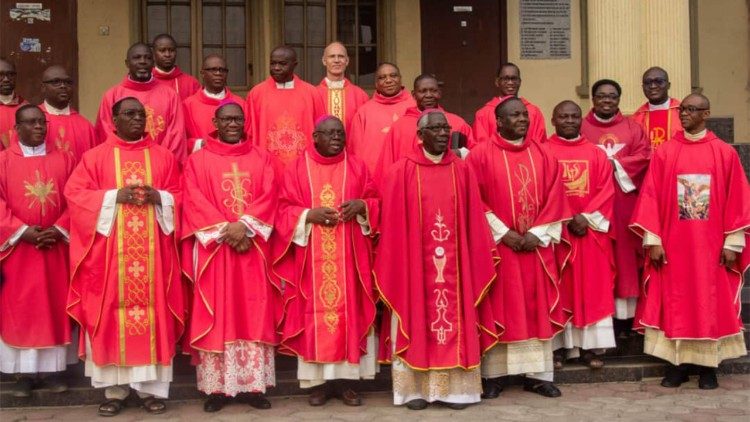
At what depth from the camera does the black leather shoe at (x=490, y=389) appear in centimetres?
820

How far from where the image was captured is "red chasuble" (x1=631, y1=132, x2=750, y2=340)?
27.9ft

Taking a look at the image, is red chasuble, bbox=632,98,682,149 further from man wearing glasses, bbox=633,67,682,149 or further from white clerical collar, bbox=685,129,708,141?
white clerical collar, bbox=685,129,708,141

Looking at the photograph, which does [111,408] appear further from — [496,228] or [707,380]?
[707,380]

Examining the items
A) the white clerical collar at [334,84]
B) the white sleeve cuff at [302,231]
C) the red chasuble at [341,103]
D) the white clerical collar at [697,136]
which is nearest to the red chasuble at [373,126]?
the red chasuble at [341,103]

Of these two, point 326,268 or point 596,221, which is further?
point 596,221

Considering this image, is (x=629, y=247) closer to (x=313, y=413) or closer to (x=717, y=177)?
(x=717, y=177)

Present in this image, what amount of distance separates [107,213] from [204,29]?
18.9 ft

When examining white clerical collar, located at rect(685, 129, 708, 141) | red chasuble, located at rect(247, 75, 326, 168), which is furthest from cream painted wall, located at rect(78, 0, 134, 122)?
white clerical collar, located at rect(685, 129, 708, 141)

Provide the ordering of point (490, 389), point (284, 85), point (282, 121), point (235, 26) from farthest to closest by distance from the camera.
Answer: point (235, 26) < point (284, 85) < point (282, 121) < point (490, 389)

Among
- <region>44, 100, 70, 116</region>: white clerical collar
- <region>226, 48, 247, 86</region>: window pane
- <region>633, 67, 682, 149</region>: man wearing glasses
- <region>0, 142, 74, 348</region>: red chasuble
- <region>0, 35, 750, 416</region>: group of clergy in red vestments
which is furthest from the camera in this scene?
<region>226, 48, 247, 86</region>: window pane

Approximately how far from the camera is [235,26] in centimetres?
1320

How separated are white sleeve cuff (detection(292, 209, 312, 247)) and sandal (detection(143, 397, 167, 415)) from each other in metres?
1.51

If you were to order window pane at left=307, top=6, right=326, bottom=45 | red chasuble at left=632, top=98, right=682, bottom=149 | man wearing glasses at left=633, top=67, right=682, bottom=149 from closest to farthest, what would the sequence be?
man wearing glasses at left=633, top=67, right=682, bottom=149, red chasuble at left=632, top=98, right=682, bottom=149, window pane at left=307, top=6, right=326, bottom=45

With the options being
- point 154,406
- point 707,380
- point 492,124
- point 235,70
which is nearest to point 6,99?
point 154,406
